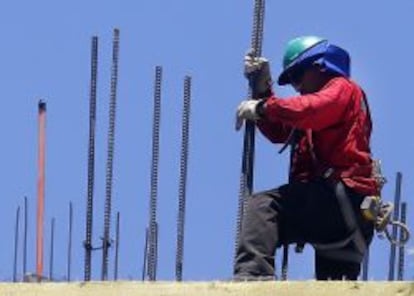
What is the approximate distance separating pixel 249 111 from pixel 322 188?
55 cm

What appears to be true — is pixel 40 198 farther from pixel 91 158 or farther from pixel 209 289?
pixel 209 289

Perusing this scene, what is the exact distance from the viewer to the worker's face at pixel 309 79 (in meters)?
8.25

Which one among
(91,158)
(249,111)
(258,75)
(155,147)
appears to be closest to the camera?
(249,111)

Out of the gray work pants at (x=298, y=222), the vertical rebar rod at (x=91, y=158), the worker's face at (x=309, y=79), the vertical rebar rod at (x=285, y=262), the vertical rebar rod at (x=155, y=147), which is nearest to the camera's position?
the gray work pants at (x=298, y=222)

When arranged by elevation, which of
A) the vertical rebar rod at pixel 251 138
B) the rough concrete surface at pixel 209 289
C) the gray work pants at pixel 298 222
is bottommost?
the rough concrete surface at pixel 209 289

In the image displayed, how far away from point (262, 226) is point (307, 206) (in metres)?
0.27

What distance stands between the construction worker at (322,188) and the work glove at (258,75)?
250 millimetres

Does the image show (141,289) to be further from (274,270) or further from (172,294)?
(274,270)

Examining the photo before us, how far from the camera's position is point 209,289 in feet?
23.0

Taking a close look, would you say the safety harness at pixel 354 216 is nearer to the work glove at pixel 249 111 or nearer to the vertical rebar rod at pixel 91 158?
the work glove at pixel 249 111

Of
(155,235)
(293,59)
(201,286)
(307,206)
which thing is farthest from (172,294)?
(155,235)

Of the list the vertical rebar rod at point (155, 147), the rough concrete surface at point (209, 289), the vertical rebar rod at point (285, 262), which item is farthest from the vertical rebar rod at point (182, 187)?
the rough concrete surface at point (209, 289)

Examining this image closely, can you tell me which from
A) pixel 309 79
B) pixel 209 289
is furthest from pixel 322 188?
pixel 209 289

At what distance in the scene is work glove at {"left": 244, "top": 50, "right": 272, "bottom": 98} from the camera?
838 centimetres
